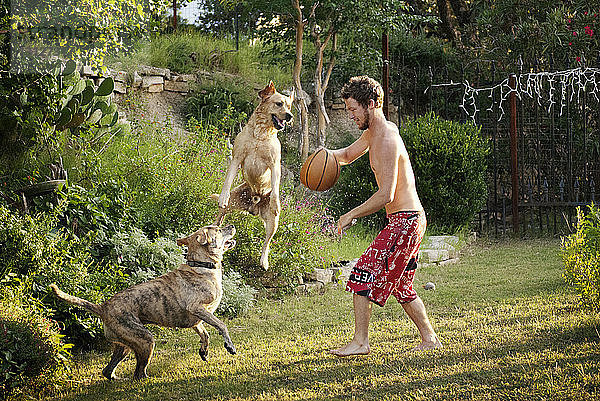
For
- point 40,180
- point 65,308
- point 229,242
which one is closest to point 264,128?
point 229,242

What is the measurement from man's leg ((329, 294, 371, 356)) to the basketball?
84 cm

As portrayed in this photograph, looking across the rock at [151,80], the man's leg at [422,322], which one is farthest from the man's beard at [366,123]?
the rock at [151,80]

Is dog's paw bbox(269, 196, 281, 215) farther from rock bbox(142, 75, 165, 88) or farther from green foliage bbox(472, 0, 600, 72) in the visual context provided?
rock bbox(142, 75, 165, 88)

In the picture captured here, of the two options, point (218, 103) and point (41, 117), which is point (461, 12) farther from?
point (41, 117)

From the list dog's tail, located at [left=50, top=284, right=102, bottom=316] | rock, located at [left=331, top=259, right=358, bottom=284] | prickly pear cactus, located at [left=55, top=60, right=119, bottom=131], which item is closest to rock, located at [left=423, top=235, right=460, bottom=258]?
rock, located at [left=331, top=259, right=358, bottom=284]

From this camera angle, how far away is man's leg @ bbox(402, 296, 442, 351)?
483 cm

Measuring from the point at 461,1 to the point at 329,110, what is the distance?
176 inches

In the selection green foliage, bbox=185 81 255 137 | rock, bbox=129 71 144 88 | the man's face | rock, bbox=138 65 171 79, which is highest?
rock, bbox=138 65 171 79

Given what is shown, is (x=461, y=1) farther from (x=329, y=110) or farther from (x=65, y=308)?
(x=65, y=308)

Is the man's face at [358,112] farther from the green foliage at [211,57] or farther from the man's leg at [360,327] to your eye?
the green foliage at [211,57]

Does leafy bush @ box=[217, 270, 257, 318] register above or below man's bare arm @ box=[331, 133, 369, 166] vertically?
below

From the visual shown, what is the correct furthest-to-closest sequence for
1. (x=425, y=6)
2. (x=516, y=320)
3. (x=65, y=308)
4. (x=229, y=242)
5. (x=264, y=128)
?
(x=425, y=6) → (x=516, y=320) → (x=65, y=308) → (x=229, y=242) → (x=264, y=128)

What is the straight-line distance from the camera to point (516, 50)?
13.2 metres

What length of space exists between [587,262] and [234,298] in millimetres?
3324
